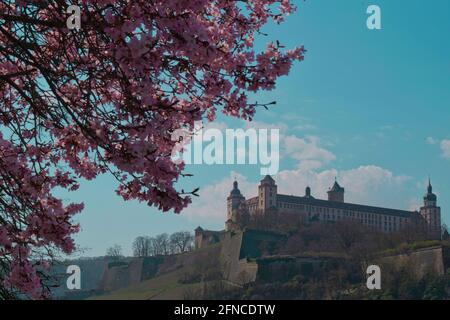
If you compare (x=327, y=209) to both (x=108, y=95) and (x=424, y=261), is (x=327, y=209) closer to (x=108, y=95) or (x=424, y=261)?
(x=424, y=261)

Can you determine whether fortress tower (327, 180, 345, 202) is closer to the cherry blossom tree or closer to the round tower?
the round tower

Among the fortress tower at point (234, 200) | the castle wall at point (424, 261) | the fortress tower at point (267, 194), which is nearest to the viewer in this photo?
the castle wall at point (424, 261)

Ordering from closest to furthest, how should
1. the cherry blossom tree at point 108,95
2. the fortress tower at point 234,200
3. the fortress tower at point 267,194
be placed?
1. the cherry blossom tree at point 108,95
2. the fortress tower at point 267,194
3. the fortress tower at point 234,200

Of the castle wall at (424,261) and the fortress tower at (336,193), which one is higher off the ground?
the fortress tower at (336,193)

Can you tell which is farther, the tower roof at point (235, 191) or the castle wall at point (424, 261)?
the tower roof at point (235, 191)

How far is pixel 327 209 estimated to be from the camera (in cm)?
11125

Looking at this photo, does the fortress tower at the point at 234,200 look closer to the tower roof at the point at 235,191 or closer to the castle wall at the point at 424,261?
the tower roof at the point at 235,191

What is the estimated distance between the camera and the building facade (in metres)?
107

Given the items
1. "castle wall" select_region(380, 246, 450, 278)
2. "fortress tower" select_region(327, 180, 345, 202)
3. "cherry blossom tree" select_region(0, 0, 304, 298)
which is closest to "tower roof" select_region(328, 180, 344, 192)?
"fortress tower" select_region(327, 180, 345, 202)

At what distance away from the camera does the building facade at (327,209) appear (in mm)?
107125

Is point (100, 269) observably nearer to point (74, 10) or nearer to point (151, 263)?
point (151, 263)

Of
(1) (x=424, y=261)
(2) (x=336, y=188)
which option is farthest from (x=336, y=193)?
(1) (x=424, y=261)

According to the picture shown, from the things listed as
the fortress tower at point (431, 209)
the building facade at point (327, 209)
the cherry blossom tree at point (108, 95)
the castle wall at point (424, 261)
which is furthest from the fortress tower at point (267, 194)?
the cherry blossom tree at point (108, 95)
